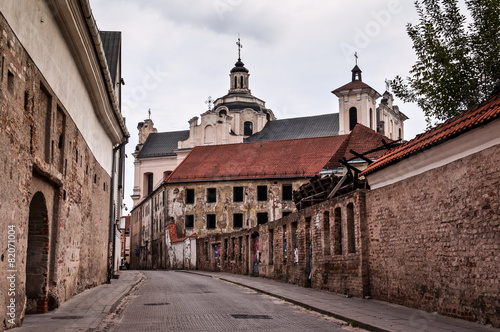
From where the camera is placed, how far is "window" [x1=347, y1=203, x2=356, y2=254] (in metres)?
17.0

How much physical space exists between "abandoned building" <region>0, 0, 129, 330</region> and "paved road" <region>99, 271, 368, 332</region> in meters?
1.83

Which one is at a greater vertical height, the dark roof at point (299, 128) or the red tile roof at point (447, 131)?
the dark roof at point (299, 128)

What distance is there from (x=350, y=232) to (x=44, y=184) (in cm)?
861

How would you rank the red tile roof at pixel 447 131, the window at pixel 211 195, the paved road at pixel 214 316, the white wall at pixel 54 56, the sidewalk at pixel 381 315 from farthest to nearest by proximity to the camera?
1. the window at pixel 211 195
2. the paved road at pixel 214 316
3. the red tile roof at pixel 447 131
4. the sidewalk at pixel 381 315
5. the white wall at pixel 54 56

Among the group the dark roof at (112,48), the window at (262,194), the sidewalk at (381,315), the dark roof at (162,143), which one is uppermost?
the dark roof at (162,143)

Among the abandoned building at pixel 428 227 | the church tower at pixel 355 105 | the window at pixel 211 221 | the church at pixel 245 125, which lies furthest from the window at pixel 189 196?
the abandoned building at pixel 428 227

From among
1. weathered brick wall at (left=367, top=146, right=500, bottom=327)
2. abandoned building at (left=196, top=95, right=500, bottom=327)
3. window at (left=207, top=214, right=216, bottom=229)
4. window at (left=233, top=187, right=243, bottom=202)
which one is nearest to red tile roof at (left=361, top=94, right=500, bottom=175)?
abandoned building at (left=196, top=95, right=500, bottom=327)

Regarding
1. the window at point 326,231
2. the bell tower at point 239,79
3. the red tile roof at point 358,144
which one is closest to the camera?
the window at point 326,231

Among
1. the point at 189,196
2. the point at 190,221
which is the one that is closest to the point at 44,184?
the point at 189,196

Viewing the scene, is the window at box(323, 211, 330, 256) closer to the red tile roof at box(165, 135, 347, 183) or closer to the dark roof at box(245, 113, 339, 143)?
the red tile roof at box(165, 135, 347, 183)

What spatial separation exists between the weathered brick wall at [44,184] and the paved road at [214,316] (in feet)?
5.83

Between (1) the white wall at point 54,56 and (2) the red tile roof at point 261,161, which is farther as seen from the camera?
(2) the red tile roof at point 261,161

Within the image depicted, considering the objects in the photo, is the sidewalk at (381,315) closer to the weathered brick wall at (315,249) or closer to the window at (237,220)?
the weathered brick wall at (315,249)

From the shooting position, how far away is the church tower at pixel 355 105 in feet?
236
